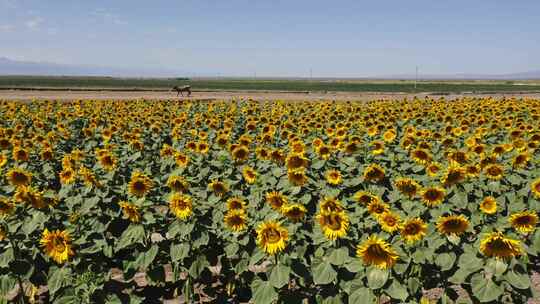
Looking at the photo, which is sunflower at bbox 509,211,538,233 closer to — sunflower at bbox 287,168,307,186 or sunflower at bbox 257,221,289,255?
sunflower at bbox 257,221,289,255

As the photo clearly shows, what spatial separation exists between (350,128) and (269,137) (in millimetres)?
3507

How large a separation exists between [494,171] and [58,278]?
574 centimetres

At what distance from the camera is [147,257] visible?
4.96m

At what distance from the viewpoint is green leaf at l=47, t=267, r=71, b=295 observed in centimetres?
460

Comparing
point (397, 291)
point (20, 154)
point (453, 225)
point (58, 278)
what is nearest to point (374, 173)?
point (453, 225)

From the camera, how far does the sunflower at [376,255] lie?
381cm

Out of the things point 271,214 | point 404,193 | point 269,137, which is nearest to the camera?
point 271,214

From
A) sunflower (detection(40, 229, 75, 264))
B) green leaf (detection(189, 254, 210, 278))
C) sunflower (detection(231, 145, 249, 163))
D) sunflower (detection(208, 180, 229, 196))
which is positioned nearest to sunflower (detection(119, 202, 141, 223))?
sunflower (detection(40, 229, 75, 264))

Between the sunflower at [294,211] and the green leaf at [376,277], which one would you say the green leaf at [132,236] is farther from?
the green leaf at [376,277]

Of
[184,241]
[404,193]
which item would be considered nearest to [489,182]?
[404,193]

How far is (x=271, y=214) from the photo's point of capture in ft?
16.1

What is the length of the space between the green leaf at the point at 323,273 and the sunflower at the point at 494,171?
11.8ft

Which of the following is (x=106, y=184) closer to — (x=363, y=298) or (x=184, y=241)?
(x=184, y=241)

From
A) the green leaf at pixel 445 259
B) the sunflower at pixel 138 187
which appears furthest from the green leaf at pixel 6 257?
the green leaf at pixel 445 259
